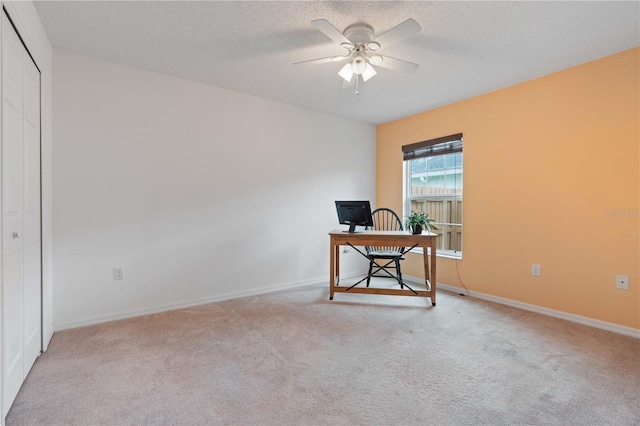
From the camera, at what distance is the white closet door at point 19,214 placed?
158 cm

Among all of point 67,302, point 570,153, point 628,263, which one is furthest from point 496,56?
point 67,302

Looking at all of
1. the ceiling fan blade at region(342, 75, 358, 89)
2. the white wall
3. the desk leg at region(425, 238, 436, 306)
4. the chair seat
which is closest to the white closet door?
the white wall

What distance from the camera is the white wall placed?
265cm

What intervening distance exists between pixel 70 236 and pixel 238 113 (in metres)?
1.98

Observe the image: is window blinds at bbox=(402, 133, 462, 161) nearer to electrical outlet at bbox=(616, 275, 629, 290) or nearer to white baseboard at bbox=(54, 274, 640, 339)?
white baseboard at bbox=(54, 274, 640, 339)

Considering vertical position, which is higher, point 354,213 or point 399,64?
point 399,64

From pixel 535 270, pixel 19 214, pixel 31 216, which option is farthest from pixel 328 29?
pixel 535 270

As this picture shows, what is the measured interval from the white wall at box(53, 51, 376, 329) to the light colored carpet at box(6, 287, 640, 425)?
0.45 metres

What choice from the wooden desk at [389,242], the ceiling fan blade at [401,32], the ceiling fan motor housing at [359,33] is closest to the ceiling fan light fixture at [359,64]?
the ceiling fan motor housing at [359,33]

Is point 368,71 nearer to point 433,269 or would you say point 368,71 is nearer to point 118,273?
point 433,269

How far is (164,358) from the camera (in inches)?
84.0

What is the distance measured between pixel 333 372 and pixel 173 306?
1.92 metres

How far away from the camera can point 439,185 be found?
4125mm

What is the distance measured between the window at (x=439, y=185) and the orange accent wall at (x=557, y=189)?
0.47 ft
